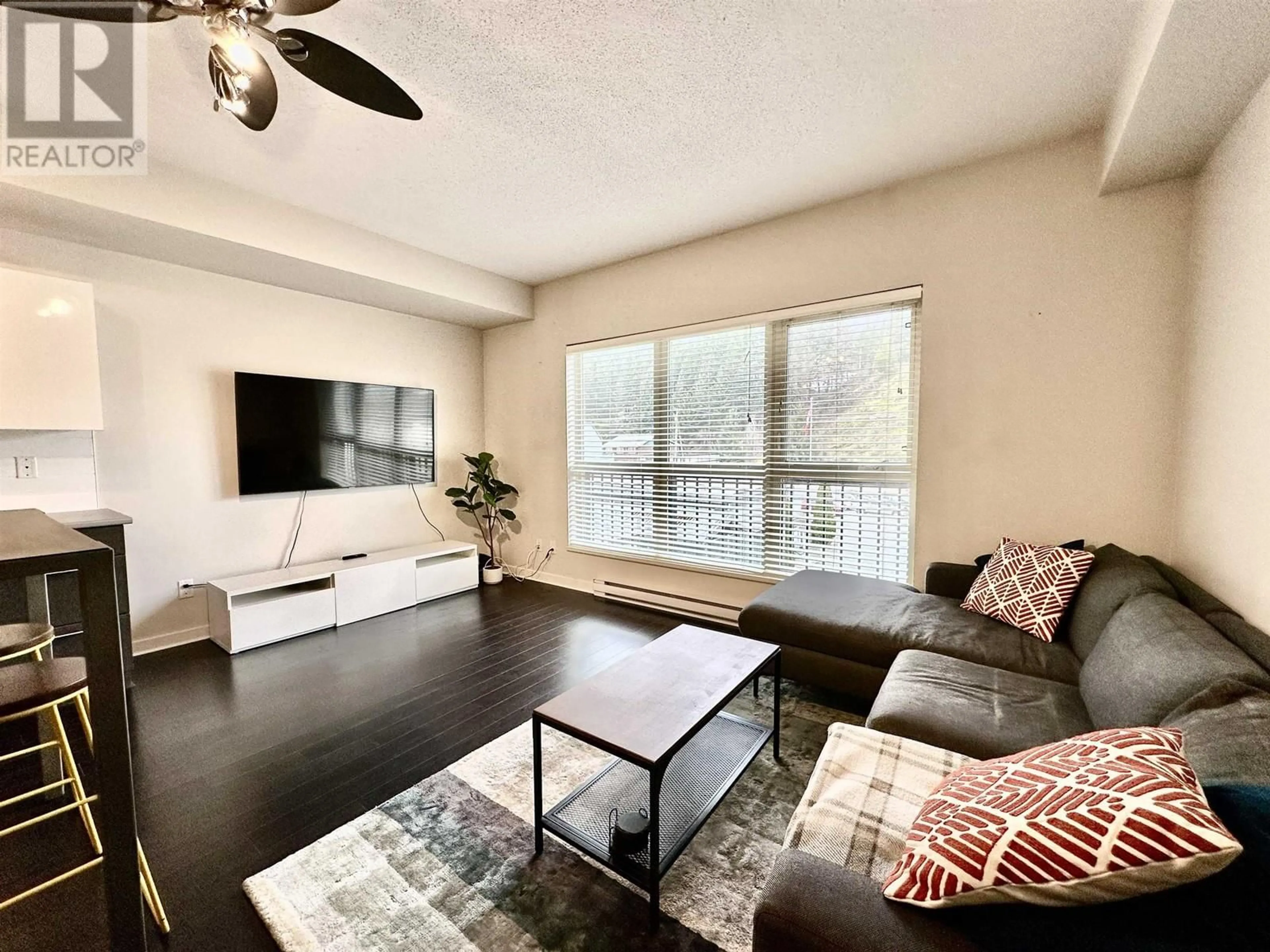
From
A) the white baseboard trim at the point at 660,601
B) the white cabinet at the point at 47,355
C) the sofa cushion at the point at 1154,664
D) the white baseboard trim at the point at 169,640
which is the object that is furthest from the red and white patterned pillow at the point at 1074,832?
the white baseboard trim at the point at 169,640

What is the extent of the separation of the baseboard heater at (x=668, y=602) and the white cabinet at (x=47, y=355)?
3.33 metres

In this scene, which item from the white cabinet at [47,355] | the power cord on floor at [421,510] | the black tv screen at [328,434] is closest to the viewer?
the white cabinet at [47,355]

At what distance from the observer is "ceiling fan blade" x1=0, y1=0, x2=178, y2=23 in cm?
113

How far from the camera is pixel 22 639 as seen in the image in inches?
57.5

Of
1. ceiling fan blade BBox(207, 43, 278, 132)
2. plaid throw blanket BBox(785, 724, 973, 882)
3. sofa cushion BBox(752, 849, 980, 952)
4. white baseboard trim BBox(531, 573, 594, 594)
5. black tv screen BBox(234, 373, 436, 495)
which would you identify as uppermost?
ceiling fan blade BBox(207, 43, 278, 132)

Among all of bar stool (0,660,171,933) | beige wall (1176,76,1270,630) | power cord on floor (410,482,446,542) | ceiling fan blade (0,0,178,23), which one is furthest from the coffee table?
power cord on floor (410,482,446,542)

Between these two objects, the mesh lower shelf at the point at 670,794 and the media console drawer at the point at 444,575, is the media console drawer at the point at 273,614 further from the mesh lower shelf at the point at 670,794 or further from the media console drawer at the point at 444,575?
the mesh lower shelf at the point at 670,794

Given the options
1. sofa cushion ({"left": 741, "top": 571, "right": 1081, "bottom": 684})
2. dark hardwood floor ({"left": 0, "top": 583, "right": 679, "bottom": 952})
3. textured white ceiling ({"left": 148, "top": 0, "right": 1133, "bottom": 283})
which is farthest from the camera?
sofa cushion ({"left": 741, "top": 571, "right": 1081, "bottom": 684})

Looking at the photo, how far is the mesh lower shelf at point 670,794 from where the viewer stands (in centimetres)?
145

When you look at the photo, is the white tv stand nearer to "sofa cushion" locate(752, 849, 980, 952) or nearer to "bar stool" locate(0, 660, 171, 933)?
"bar stool" locate(0, 660, 171, 933)

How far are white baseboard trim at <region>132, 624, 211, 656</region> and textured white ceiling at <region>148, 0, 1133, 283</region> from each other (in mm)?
2735

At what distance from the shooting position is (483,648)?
3.11 m

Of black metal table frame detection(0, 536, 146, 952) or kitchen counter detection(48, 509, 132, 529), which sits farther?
kitchen counter detection(48, 509, 132, 529)

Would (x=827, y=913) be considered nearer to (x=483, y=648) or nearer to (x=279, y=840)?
(x=279, y=840)
